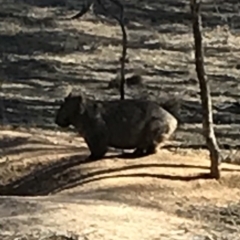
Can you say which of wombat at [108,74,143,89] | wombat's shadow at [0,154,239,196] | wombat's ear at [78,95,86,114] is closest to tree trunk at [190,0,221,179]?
wombat's shadow at [0,154,239,196]

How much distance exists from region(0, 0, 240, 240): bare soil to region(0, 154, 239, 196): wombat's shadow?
0.06 ft

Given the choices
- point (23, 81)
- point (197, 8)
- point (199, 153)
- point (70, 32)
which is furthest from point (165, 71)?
point (197, 8)

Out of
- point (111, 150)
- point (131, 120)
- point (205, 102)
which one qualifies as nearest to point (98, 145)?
point (131, 120)

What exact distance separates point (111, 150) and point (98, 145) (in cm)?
170

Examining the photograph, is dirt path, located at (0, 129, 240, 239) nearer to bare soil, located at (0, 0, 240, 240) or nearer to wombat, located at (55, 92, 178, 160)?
bare soil, located at (0, 0, 240, 240)

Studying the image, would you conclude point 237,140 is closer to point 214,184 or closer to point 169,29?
point 214,184

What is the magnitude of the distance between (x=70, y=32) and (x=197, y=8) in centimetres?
1897

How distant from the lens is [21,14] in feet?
113

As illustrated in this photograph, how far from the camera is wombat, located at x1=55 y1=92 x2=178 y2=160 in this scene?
44.8 feet

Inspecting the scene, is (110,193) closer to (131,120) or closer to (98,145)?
(98,145)

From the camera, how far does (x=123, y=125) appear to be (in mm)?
13727

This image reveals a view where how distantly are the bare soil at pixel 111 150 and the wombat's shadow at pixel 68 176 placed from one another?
0.06ft

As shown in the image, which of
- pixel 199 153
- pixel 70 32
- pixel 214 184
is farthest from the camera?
pixel 70 32

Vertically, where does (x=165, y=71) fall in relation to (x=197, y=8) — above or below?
below
